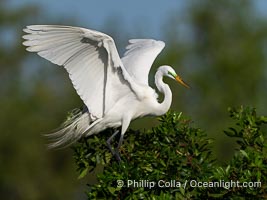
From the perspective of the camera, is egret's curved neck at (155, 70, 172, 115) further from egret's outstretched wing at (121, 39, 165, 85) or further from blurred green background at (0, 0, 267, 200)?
blurred green background at (0, 0, 267, 200)

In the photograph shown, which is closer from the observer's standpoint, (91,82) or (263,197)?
(263,197)

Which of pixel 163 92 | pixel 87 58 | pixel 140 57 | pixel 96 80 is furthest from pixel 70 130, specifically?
pixel 140 57

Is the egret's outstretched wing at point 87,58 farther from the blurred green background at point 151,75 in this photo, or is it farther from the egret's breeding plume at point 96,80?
the blurred green background at point 151,75

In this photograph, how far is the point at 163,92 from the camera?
23.1 ft

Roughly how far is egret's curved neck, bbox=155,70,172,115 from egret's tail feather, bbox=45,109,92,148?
0.55 m

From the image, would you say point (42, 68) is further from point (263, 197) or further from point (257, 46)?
point (263, 197)

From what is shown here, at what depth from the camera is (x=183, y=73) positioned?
21.0 metres

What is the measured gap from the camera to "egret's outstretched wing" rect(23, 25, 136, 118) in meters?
6.08

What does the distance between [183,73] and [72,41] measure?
1491 cm

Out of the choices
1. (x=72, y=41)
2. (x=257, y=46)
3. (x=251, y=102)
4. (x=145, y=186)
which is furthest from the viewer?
(x=257, y=46)

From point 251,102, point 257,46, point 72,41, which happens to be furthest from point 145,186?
point 257,46

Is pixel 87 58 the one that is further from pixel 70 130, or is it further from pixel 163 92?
pixel 163 92

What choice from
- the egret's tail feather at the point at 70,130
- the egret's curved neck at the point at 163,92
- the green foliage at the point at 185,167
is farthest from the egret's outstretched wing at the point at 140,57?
the green foliage at the point at 185,167

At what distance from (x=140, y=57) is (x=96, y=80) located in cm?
103
